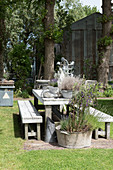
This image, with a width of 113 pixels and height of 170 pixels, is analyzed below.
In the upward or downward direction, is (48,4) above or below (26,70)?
above

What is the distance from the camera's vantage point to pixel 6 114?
786 centimetres

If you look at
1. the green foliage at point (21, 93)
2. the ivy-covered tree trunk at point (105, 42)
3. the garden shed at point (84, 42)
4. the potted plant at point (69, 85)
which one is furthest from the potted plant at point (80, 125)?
the garden shed at point (84, 42)

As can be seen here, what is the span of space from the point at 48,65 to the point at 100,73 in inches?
117

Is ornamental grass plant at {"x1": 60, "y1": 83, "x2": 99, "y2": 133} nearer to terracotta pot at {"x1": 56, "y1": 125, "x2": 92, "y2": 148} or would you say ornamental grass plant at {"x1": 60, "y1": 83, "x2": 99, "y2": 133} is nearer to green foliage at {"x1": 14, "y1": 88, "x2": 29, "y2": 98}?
terracotta pot at {"x1": 56, "y1": 125, "x2": 92, "y2": 148}

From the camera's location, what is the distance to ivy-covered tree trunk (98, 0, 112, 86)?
44.4ft

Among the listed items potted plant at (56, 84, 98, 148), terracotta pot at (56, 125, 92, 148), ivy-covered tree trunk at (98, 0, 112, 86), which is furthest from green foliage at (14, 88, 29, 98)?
terracotta pot at (56, 125, 92, 148)

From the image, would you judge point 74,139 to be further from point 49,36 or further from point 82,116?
point 49,36

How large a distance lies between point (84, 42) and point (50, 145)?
14.3 meters

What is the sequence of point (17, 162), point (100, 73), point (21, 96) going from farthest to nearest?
1. point (100, 73)
2. point (21, 96)
3. point (17, 162)

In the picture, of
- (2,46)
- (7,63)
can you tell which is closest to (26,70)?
(2,46)

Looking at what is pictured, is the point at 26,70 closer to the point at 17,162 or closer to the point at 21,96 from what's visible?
the point at 21,96

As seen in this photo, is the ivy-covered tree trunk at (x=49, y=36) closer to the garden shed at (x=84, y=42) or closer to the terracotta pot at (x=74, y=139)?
the garden shed at (x=84, y=42)

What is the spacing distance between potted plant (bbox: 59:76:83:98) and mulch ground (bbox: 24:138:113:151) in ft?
3.31

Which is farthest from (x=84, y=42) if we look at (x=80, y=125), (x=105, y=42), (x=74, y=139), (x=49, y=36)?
(x=74, y=139)
